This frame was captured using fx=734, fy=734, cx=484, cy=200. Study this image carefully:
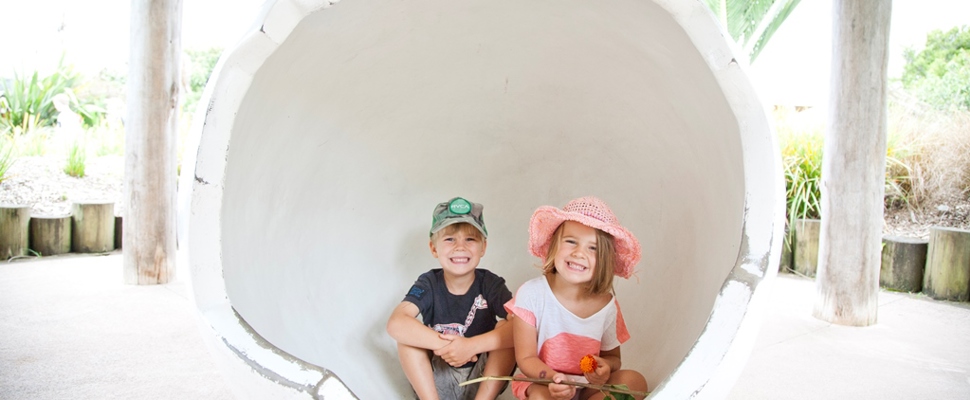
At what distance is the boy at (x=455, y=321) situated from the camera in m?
1.97

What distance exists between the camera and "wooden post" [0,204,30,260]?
4.46 metres

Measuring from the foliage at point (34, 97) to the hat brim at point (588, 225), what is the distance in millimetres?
6710

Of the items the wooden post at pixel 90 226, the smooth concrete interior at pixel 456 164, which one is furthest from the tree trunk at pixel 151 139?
the smooth concrete interior at pixel 456 164

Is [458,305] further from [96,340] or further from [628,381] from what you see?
[96,340]

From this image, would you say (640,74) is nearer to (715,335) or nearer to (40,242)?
(715,335)

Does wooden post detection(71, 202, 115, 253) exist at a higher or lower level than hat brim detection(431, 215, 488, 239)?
lower

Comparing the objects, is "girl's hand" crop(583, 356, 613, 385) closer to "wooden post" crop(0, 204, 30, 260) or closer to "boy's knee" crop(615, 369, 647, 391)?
"boy's knee" crop(615, 369, 647, 391)

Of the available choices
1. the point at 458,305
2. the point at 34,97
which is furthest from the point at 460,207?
the point at 34,97

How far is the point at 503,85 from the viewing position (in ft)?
8.07

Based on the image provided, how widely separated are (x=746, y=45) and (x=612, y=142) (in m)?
3.89

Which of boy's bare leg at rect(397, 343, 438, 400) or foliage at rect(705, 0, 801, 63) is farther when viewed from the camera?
foliage at rect(705, 0, 801, 63)

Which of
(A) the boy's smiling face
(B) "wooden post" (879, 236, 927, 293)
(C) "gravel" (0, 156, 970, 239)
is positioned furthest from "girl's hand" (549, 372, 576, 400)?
(C) "gravel" (0, 156, 970, 239)

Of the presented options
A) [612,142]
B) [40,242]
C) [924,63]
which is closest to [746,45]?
[612,142]

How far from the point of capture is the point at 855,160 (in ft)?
10.9
